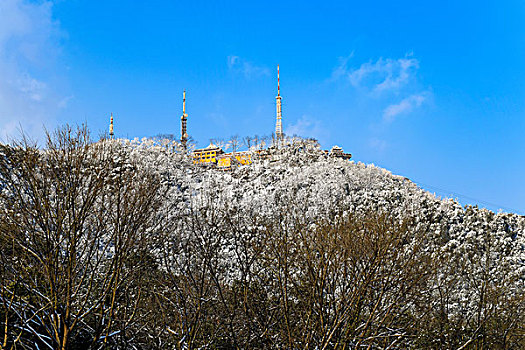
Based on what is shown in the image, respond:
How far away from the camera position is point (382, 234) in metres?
9.71

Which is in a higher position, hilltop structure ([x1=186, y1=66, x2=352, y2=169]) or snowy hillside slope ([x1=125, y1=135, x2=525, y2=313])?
hilltop structure ([x1=186, y1=66, x2=352, y2=169])

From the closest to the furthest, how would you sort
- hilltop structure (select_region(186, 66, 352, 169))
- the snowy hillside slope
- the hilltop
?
1. the hilltop
2. the snowy hillside slope
3. hilltop structure (select_region(186, 66, 352, 169))

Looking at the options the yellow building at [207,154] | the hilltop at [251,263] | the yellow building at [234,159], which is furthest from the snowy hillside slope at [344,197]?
the yellow building at [234,159]

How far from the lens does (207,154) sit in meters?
A: 33.1

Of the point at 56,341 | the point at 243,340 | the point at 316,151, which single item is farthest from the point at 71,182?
the point at 316,151

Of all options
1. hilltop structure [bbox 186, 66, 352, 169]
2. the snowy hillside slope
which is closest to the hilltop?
the snowy hillside slope

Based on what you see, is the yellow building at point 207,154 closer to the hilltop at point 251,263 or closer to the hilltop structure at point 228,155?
the hilltop structure at point 228,155

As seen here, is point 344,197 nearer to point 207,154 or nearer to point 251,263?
point 251,263

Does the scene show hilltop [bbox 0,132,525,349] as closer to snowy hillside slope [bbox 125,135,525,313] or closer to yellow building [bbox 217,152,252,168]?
snowy hillside slope [bbox 125,135,525,313]

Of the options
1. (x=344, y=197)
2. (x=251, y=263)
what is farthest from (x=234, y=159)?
(x=251, y=263)

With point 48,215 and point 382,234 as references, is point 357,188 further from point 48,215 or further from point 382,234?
point 48,215

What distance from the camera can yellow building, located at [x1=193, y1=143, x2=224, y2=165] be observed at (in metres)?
31.2

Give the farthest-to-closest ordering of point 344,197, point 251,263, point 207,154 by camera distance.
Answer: point 207,154, point 344,197, point 251,263

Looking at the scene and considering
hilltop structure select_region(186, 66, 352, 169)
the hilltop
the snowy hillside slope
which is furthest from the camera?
hilltop structure select_region(186, 66, 352, 169)
